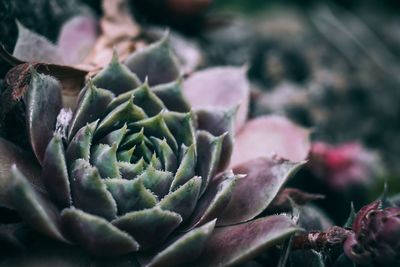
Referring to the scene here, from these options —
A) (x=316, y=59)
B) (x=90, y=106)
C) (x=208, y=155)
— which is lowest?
(x=316, y=59)

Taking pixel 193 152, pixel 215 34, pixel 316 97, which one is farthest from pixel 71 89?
pixel 316 97

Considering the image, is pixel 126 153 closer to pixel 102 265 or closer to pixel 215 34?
pixel 102 265

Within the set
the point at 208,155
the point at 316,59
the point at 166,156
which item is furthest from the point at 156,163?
the point at 316,59

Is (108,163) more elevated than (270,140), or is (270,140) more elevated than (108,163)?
(108,163)

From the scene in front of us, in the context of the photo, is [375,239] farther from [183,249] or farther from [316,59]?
[316,59]

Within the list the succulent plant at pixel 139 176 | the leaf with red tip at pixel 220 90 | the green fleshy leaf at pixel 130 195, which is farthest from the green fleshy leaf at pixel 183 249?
the leaf with red tip at pixel 220 90

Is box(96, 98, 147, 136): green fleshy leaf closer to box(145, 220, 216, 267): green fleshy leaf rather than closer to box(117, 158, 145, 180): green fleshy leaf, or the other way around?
box(117, 158, 145, 180): green fleshy leaf

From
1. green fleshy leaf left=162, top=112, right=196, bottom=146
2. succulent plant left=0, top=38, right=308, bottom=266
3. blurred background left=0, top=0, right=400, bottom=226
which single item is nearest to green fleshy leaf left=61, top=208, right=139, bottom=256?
succulent plant left=0, top=38, right=308, bottom=266
